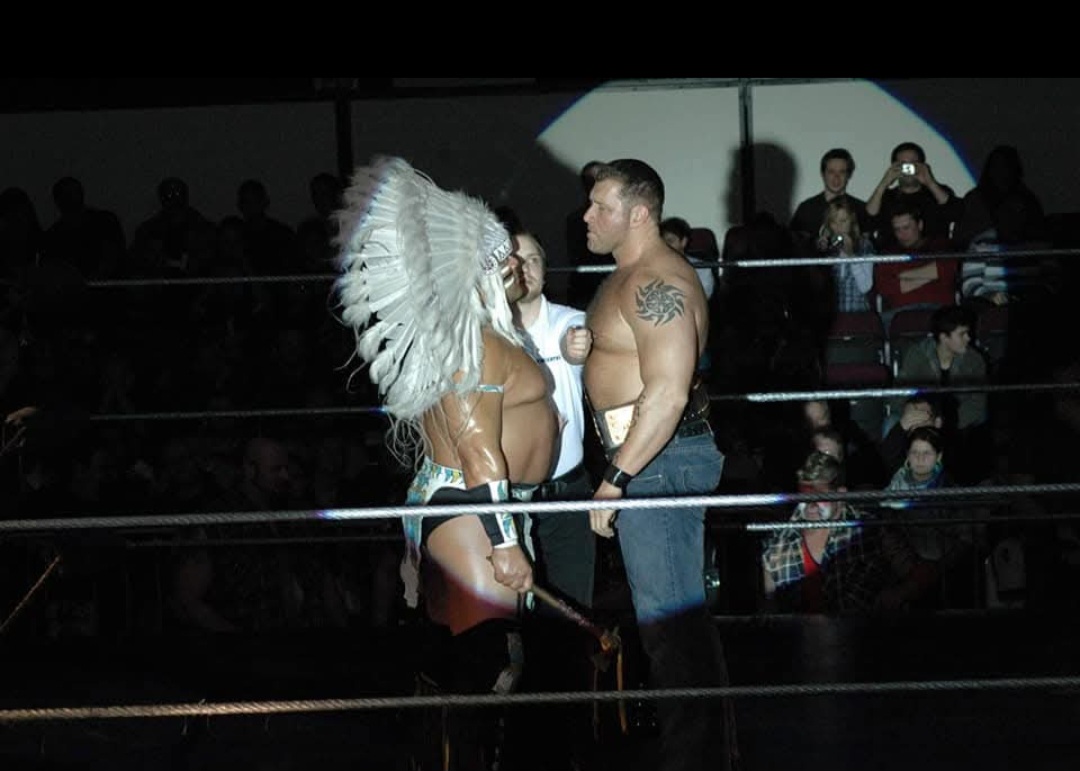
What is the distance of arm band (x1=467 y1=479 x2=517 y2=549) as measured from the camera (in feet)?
10.4

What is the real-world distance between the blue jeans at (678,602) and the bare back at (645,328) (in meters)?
0.20

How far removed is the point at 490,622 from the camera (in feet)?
10.8

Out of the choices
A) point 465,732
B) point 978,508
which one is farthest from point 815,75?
point 465,732

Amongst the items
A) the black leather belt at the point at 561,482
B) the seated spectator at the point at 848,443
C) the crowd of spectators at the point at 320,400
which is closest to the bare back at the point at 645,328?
the black leather belt at the point at 561,482

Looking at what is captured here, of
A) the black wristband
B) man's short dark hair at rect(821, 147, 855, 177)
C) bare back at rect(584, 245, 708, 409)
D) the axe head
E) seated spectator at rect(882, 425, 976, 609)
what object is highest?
man's short dark hair at rect(821, 147, 855, 177)

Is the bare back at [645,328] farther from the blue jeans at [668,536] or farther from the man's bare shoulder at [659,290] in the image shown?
the blue jeans at [668,536]

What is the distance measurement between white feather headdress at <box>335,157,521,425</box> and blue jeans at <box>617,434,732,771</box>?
1.54ft

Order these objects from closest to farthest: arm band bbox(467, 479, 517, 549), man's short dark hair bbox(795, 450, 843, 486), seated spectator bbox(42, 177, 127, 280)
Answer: arm band bbox(467, 479, 517, 549) < man's short dark hair bbox(795, 450, 843, 486) < seated spectator bbox(42, 177, 127, 280)

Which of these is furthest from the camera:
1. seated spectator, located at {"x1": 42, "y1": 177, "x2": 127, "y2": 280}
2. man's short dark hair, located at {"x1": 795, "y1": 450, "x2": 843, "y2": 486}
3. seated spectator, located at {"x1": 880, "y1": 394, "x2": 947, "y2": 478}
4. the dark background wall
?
the dark background wall

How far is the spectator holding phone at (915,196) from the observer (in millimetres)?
6012

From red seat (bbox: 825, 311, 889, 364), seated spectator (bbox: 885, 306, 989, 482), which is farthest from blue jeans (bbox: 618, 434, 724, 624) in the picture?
red seat (bbox: 825, 311, 889, 364)

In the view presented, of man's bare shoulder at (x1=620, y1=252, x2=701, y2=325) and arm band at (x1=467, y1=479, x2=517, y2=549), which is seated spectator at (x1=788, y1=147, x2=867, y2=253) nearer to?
man's bare shoulder at (x1=620, y1=252, x2=701, y2=325)

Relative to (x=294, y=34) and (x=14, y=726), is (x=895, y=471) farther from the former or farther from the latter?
(x=14, y=726)

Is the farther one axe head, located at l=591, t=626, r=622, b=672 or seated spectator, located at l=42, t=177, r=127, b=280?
seated spectator, located at l=42, t=177, r=127, b=280
